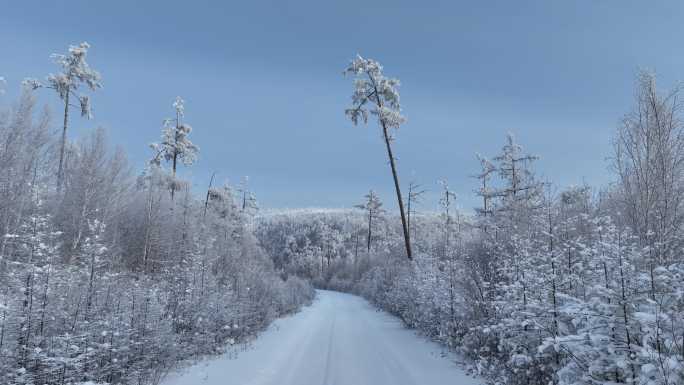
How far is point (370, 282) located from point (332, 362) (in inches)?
791

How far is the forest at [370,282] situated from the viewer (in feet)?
13.9

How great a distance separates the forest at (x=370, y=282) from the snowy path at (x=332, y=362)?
2.05ft

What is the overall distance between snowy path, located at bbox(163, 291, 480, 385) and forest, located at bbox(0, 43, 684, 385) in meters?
0.62

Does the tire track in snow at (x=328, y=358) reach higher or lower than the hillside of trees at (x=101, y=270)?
lower

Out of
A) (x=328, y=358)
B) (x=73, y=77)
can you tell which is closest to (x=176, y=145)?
(x=73, y=77)

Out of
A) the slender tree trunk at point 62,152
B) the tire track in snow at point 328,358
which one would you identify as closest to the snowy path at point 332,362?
the tire track in snow at point 328,358

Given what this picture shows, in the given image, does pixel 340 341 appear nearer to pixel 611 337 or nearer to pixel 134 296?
pixel 134 296

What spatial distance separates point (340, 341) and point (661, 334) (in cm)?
955

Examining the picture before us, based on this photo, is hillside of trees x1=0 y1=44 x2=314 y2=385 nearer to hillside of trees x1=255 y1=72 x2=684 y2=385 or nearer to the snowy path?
the snowy path

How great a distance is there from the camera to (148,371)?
7.45 meters

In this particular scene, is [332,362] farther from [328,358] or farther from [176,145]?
[176,145]

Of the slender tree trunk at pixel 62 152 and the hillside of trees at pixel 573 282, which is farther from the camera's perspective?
the slender tree trunk at pixel 62 152

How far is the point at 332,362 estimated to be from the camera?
916 cm

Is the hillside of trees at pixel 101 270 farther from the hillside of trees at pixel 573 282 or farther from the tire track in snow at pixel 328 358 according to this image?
the hillside of trees at pixel 573 282
